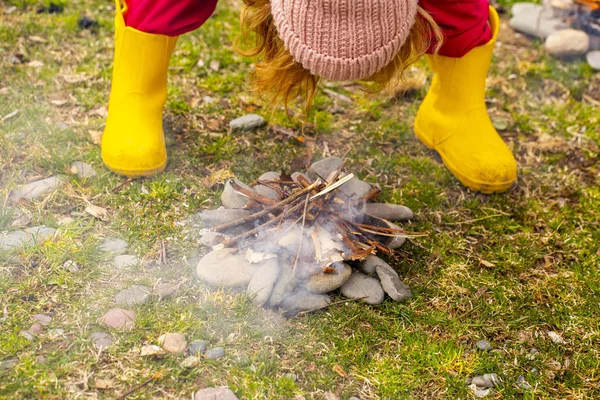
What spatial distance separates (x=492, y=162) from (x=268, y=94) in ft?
3.21

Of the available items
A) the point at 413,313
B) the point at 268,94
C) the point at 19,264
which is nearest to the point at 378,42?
the point at 268,94

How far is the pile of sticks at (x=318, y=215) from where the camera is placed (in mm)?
2135

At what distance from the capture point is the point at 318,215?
85.6 inches

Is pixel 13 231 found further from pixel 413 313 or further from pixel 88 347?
pixel 413 313

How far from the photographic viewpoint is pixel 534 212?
8.53 feet

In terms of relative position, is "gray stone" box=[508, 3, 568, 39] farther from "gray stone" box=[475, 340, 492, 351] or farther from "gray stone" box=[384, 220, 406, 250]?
"gray stone" box=[475, 340, 492, 351]

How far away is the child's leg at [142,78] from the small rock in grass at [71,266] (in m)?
0.49

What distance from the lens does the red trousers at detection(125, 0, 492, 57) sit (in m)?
2.27

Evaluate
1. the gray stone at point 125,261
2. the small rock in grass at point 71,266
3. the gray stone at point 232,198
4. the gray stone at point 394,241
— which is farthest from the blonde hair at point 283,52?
the small rock in grass at point 71,266

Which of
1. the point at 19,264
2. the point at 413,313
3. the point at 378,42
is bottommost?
the point at 413,313

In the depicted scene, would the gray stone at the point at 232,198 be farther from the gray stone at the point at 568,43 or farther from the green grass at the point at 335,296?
the gray stone at the point at 568,43

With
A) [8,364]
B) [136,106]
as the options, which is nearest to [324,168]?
[136,106]

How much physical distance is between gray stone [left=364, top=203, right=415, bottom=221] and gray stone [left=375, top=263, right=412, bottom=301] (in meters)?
0.26

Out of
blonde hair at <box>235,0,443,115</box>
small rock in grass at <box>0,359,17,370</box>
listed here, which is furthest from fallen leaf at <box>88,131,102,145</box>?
small rock in grass at <box>0,359,17,370</box>
